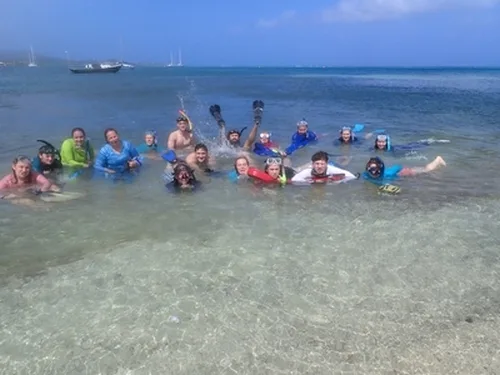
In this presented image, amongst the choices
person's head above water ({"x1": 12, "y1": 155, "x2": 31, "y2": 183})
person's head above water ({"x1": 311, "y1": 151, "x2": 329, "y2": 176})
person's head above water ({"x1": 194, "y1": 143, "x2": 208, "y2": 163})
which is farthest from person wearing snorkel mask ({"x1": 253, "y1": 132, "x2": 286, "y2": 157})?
person's head above water ({"x1": 12, "y1": 155, "x2": 31, "y2": 183})

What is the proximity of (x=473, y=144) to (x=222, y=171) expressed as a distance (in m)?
8.52

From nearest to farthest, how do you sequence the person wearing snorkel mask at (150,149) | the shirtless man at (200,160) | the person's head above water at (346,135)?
the shirtless man at (200,160)
the person wearing snorkel mask at (150,149)
the person's head above water at (346,135)

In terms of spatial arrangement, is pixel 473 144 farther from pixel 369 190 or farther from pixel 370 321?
pixel 370 321

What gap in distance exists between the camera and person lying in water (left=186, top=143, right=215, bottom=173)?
1000 centimetres

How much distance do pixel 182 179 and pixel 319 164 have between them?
2730mm

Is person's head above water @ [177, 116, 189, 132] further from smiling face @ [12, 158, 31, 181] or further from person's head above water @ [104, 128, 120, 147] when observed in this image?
smiling face @ [12, 158, 31, 181]

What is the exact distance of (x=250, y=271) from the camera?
17.0 feet

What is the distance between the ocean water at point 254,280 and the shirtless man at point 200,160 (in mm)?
918

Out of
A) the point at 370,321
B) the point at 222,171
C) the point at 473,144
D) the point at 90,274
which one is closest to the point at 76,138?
the point at 222,171

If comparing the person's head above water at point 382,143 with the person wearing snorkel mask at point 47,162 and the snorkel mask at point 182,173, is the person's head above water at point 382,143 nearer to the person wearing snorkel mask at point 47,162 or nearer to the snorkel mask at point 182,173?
the snorkel mask at point 182,173

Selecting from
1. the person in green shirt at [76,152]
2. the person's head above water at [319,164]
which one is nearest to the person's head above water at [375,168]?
the person's head above water at [319,164]

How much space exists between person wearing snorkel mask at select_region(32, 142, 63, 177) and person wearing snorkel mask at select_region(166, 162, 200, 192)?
297 cm

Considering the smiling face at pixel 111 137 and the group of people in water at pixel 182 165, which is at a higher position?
the smiling face at pixel 111 137

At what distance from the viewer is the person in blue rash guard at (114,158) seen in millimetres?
10039
